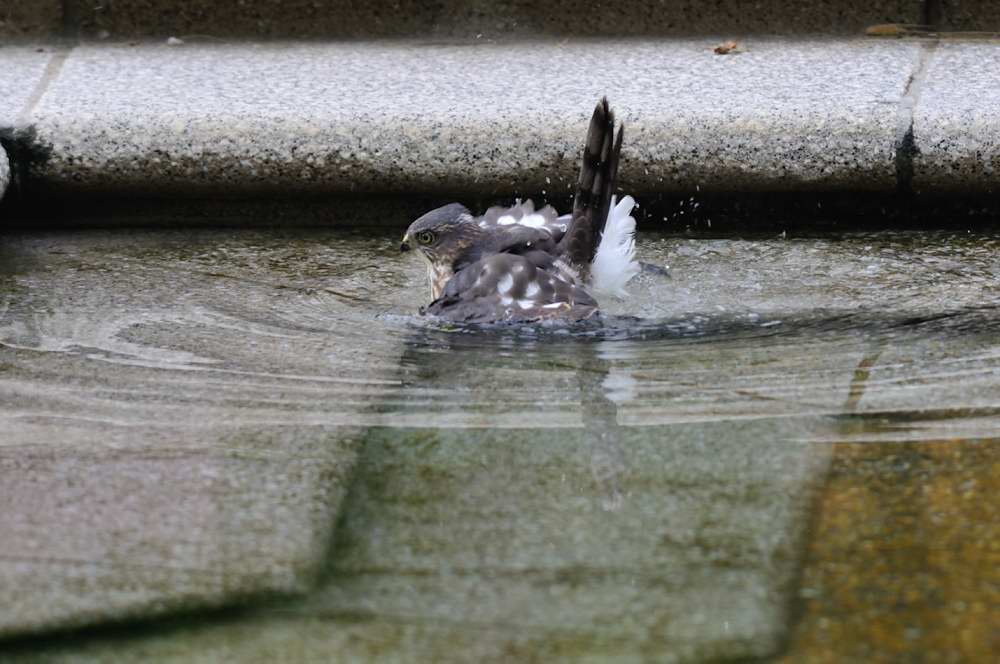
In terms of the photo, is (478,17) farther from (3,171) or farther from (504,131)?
(3,171)

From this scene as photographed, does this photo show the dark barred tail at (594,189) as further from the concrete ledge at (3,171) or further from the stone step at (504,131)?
the concrete ledge at (3,171)

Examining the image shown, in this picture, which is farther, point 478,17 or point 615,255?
point 478,17

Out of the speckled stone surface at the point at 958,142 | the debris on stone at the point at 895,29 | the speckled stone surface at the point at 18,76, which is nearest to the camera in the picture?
the speckled stone surface at the point at 958,142

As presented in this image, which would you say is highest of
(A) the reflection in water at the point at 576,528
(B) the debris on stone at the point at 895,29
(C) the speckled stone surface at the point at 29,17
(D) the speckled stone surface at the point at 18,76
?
(B) the debris on stone at the point at 895,29

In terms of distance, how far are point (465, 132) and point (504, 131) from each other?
5.2 inches

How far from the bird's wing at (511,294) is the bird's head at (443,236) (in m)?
0.17

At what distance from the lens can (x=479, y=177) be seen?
514cm

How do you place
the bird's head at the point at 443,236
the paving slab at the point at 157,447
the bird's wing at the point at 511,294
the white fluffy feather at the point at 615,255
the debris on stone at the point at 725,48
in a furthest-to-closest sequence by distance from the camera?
1. the debris on stone at the point at 725,48
2. the bird's head at the point at 443,236
3. the white fluffy feather at the point at 615,255
4. the bird's wing at the point at 511,294
5. the paving slab at the point at 157,447

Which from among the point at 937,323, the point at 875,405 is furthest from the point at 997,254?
the point at 875,405

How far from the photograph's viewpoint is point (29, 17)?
6.32m

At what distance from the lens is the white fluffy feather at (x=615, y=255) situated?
4500mm

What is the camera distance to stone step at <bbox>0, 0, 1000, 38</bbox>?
20.4 feet

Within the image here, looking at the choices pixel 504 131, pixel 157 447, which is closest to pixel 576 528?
pixel 157 447

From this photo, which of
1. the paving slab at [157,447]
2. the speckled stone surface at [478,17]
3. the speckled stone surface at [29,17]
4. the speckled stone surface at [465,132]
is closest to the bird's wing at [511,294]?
the paving slab at [157,447]
